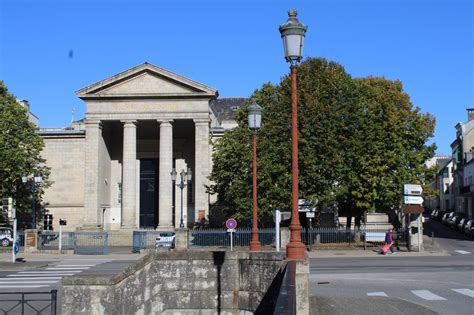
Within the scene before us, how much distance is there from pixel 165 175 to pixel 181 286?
38575mm

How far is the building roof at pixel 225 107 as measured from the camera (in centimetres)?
7488

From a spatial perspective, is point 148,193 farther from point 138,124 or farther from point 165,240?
point 165,240

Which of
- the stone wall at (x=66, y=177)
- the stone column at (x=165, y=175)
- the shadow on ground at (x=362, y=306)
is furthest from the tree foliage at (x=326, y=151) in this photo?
the shadow on ground at (x=362, y=306)

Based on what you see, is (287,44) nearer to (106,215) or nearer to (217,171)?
(217,171)

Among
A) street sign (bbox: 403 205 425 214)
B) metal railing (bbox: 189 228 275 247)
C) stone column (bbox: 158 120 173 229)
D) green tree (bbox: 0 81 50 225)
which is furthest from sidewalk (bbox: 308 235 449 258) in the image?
green tree (bbox: 0 81 50 225)

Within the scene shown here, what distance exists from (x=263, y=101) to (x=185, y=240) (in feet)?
45.3

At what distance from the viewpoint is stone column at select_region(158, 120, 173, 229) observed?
2071 inches

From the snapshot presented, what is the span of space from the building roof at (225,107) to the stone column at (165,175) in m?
20.8

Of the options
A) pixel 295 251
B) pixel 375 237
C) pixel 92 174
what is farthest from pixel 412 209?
pixel 92 174

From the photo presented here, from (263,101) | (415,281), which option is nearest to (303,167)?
(263,101)

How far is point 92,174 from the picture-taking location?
5281cm

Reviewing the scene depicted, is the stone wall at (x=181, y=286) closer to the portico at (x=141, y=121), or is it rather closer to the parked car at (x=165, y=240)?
the parked car at (x=165, y=240)

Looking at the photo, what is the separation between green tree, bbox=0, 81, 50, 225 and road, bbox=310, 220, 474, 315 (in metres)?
28.6

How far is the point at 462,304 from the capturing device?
14.5 metres
